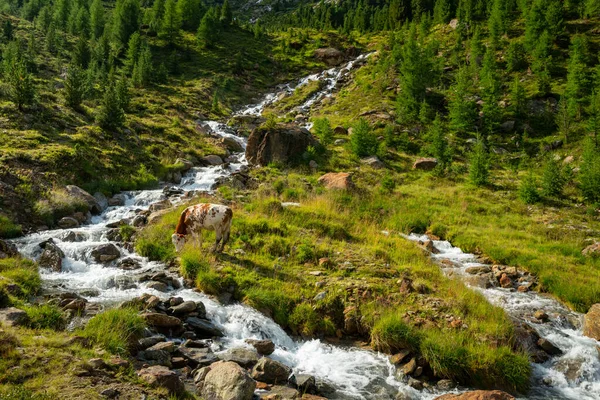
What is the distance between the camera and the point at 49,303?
7883mm

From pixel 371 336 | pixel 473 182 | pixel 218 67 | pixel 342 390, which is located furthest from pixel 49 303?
pixel 218 67

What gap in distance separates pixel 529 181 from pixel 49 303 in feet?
78.6

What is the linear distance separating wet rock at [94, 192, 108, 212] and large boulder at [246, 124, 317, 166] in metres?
10.9

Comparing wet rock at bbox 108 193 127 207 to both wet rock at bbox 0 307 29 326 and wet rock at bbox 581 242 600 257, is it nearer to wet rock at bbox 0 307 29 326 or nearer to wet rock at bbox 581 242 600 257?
wet rock at bbox 0 307 29 326

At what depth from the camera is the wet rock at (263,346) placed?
8.03 metres

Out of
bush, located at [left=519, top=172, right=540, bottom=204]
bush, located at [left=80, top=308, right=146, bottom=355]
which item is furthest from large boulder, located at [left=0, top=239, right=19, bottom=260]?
bush, located at [left=519, top=172, right=540, bottom=204]

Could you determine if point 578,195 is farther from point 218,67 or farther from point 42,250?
point 218,67

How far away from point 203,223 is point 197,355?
5699 millimetres

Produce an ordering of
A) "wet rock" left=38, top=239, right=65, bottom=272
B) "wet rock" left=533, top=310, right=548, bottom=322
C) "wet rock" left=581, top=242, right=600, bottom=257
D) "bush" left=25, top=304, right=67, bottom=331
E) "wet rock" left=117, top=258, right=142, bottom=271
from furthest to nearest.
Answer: "wet rock" left=581, top=242, right=600, bottom=257
"wet rock" left=117, top=258, right=142, bottom=271
"wet rock" left=38, top=239, right=65, bottom=272
"wet rock" left=533, top=310, right=548, bottom=322
"bush" left=25, top=304, right=67, bottom=331

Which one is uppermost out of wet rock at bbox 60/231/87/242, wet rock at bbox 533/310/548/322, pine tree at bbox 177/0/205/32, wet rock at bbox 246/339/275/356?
pine tree at bbox 177/0/205/32

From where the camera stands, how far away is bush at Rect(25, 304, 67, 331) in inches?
268

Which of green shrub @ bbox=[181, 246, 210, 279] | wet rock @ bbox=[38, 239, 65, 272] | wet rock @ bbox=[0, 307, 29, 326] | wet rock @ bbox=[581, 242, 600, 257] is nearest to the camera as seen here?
wet rock @ bbox=[0, 307, 29, 326]

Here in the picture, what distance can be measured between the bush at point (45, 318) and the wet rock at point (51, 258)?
Answer: 4215 millimetres

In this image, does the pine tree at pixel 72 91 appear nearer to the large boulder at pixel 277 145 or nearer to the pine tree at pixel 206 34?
the large boulder at pixel 277 145
